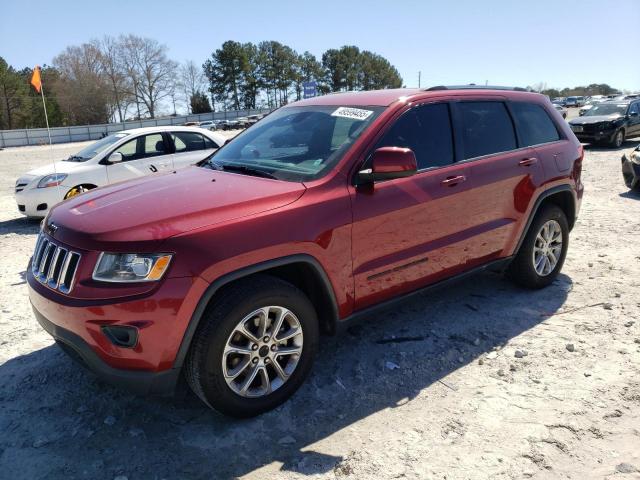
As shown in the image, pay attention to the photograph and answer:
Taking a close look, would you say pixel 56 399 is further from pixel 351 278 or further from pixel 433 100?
pixel 433 100

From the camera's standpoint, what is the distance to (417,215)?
349 cm

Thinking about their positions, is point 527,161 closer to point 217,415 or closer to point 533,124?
Result: point 533,124

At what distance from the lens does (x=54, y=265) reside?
277 centimetres

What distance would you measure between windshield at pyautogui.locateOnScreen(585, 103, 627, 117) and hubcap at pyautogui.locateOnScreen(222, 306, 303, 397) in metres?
18.2

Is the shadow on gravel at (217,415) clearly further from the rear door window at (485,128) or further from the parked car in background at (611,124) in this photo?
the parked car in background at (611,124)

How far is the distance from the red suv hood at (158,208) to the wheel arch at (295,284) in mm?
305

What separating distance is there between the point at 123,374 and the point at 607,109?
19.4 metres

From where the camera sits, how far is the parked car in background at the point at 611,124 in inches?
663

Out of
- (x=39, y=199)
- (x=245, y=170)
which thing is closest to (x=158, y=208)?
(x=245, y=170)

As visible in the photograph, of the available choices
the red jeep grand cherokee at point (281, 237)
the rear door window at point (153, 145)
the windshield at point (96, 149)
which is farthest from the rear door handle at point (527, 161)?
the windshield at point (96, 149)

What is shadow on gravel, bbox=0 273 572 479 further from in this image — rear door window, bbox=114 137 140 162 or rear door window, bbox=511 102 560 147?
rear door window, bbox=114 137 140 162

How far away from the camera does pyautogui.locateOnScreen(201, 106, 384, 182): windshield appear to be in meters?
3.30

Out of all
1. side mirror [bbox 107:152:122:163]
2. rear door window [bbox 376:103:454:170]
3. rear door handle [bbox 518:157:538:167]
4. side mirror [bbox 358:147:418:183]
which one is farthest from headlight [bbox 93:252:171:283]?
side mirror [bbox 107:152:122:163]

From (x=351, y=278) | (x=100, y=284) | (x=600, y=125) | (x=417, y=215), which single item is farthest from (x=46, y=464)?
(x=600, y=125)
